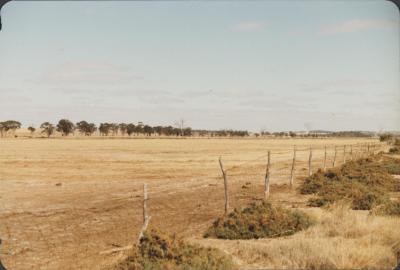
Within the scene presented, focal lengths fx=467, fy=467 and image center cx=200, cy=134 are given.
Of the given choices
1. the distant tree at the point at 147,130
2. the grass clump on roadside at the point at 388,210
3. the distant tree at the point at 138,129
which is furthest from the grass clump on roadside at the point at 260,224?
the distant tree at the point at 147,130

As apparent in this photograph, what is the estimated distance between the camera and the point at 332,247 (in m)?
8.92

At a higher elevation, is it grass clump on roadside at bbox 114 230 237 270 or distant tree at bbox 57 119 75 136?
distant tree at bbox 57 119 75 136

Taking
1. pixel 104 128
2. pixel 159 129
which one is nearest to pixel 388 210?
pixel 104 128

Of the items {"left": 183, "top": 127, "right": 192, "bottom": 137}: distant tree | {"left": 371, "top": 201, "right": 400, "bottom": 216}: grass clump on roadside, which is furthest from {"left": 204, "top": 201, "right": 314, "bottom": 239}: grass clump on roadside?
{"left": 183, "top": 127, "right": 192, "bottom": 137}: distant tree

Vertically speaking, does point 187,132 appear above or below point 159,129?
below

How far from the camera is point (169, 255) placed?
30.2ft

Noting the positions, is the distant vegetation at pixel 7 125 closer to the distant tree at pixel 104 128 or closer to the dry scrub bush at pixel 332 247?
the distant tree at pixel 104 128

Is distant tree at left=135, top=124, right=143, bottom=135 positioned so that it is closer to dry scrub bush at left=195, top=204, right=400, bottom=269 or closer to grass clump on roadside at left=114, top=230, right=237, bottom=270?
dry scrub bush at left=195, top=204, right=400, bottom=269

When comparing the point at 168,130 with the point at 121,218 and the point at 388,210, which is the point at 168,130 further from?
the point at 388,210

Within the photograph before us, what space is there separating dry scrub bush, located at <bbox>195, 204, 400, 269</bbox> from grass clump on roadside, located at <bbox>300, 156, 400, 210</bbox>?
12.2ft

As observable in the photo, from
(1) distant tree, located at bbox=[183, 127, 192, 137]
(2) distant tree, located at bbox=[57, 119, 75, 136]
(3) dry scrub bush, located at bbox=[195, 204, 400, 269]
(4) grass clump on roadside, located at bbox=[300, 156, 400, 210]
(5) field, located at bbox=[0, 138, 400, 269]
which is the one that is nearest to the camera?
(3) dry scrub bush, located at bbox=[195, 204, 400, 269]

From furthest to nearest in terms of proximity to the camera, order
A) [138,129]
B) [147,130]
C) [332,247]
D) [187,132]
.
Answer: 1. [187,132]
2. [147,130]
3. [138,129]
4. [332,247]

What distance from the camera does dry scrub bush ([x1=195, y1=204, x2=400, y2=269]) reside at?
8328mm

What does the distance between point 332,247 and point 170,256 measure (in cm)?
313
